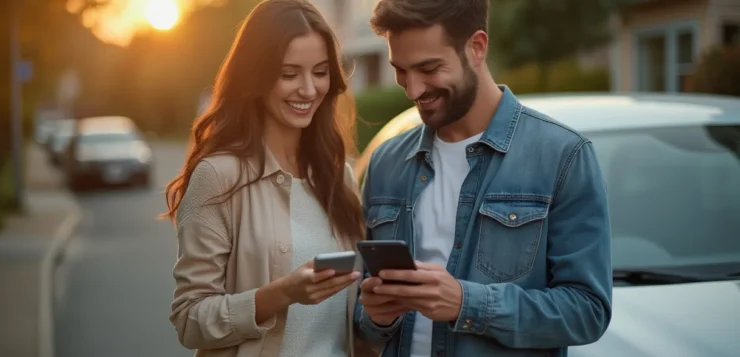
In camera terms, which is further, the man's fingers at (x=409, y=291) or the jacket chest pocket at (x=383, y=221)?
the jacket chest pocket at (x=383, y=221)

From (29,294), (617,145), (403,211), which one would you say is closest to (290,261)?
(403,211)

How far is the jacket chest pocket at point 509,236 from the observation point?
9.04ft

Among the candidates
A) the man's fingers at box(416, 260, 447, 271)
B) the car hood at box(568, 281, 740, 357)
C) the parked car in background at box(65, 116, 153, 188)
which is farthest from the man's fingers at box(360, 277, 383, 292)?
the parked car in background at box(65, 116, 153, 188)

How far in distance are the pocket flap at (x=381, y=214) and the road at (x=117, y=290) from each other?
207 inches

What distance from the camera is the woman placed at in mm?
3035

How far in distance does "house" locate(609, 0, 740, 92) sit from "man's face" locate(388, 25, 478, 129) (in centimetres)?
1629

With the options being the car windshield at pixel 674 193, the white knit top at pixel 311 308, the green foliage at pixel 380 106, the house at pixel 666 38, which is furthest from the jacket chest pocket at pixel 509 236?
the green foliage at pixel 380 106

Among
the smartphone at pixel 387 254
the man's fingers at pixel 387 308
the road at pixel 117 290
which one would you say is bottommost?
the road at pixel 117 290

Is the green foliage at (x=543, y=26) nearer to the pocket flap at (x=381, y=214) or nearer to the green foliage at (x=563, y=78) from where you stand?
the green foliage at (x=563, y=78)

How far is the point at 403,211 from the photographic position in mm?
3051

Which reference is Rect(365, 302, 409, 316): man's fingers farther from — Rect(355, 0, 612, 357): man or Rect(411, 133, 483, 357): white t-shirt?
Rect(411, 133, 483, 357): white t-shirt

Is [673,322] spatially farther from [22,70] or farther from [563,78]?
[563,78]

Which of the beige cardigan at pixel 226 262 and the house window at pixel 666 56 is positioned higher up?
the house window at pixel 666 56

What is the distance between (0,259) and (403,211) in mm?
11543
